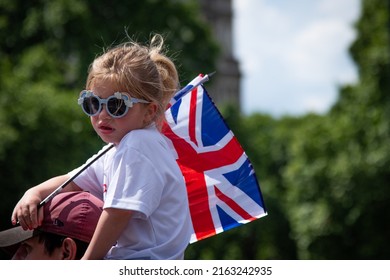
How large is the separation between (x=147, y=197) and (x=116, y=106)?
36cm

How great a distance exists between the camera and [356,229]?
114 ft

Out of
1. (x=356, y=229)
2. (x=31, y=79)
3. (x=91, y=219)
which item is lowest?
(x=91, y=219)

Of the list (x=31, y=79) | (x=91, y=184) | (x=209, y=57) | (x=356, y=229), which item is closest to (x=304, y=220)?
(x=356, y=229)

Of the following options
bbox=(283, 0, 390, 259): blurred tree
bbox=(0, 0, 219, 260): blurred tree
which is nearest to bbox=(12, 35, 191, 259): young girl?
bbox=(0, 0, 219, 260): blurred tree

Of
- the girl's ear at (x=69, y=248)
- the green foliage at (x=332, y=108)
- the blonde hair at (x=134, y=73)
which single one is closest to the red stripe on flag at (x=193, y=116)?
the blonde hair at (x=134, y=73)

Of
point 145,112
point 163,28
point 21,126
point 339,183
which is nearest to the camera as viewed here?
point 145,112

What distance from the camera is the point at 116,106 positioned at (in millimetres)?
3893

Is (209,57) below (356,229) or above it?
above

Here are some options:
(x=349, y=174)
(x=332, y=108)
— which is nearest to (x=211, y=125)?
(x=349, y=174)

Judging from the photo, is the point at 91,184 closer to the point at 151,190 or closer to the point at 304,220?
the point at 151,190

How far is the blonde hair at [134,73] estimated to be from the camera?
12.9ft

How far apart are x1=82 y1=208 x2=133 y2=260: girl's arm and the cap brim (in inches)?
11.5

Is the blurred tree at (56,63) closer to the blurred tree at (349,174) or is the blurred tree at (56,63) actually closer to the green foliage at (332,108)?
the green foliage at (332,108)
